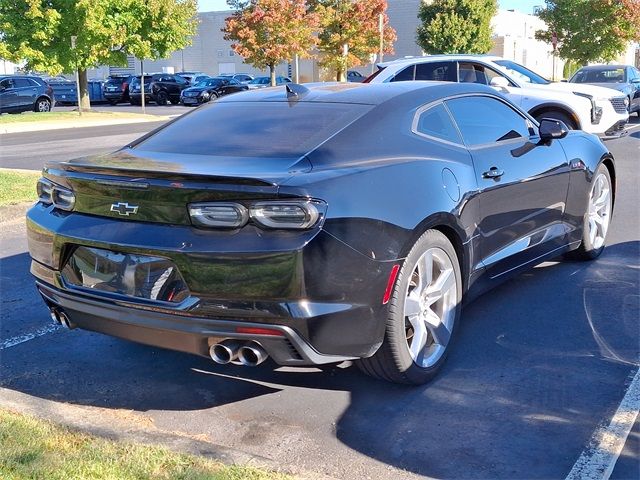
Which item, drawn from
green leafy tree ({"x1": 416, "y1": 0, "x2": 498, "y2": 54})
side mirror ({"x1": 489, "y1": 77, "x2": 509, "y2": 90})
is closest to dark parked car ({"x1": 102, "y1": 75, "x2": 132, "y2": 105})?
green leafy tree ({"x1": 416, "y1": 0, "x2": 498, "y2": 54})

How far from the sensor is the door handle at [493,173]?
4.63 m

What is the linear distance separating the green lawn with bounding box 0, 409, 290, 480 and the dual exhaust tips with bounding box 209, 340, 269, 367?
1.52 feet

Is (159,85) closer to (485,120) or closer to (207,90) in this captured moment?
(207,90)

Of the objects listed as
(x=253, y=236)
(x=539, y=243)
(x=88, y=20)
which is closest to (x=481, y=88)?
(x=539, y=243)

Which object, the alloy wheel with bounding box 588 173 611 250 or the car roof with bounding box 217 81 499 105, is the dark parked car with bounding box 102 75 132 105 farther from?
the car roof with bounding box 217 81 499 105

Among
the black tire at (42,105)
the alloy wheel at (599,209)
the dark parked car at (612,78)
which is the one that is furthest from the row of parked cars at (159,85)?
the alloy wheel at (599,209)

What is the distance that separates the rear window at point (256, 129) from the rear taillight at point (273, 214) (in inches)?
21.5

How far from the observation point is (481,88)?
521 cm

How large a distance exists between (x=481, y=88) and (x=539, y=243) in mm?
1160

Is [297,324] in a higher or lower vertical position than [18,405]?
higher

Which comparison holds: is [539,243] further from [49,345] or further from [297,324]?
[49,345]

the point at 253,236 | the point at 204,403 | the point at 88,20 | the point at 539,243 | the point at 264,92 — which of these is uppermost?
the point at 88,20

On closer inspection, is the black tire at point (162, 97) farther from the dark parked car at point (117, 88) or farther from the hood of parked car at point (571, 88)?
the hood of parked car at point (571, 88)

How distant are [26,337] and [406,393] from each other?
252 cm
